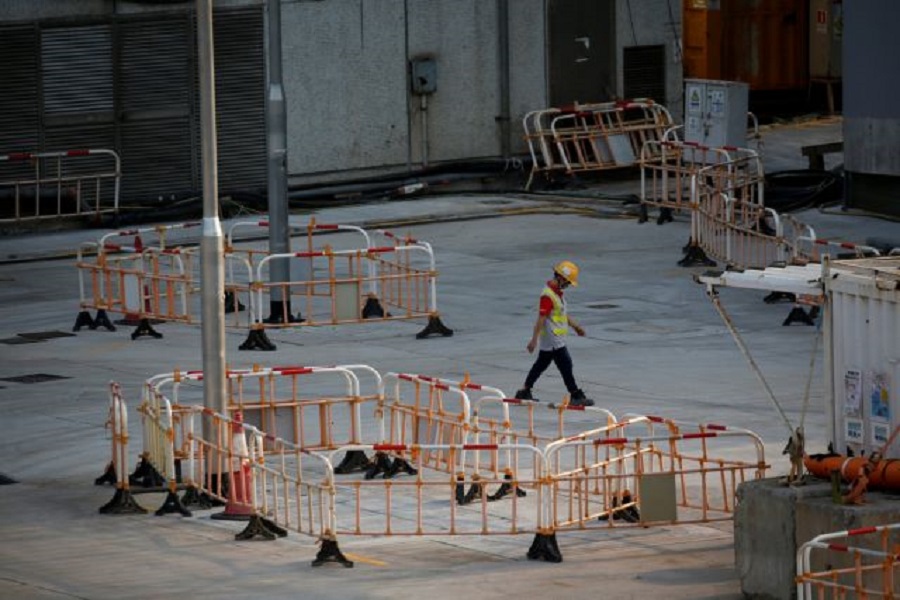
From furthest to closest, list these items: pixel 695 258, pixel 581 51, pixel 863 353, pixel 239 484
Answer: pixel 581 51, pixel 695 258, pixel 239 484, pixel 863 353

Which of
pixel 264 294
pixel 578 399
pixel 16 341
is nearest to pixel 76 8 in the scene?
pixel 264 294

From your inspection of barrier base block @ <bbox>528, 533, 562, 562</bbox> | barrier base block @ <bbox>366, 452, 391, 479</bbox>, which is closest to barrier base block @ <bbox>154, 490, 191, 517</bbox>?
barrier base block @ <bbox>366, 452, 391, 479</bbox>

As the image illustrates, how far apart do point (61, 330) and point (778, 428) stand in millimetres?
11280

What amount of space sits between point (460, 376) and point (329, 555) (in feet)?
27.9

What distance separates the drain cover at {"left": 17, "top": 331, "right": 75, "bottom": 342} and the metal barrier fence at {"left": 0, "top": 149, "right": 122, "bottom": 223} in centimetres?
894

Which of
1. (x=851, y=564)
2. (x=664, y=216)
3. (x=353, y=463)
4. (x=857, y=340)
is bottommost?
(x=353, y=463)

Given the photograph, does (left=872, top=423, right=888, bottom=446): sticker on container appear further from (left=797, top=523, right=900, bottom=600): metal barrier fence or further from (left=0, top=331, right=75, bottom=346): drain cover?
(left=0, top=331, right=75, bottom=346): drain cover

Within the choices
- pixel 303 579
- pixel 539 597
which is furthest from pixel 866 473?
pixel 303 579

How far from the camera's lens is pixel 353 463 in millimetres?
22125

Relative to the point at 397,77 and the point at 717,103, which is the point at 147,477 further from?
the point at 397,77

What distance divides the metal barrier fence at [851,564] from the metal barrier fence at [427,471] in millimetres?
2804

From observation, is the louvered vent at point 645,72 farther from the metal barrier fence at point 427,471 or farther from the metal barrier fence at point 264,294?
the metal barrier fence at point 427,471

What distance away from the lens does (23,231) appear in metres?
39.1

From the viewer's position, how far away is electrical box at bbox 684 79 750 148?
126ft
